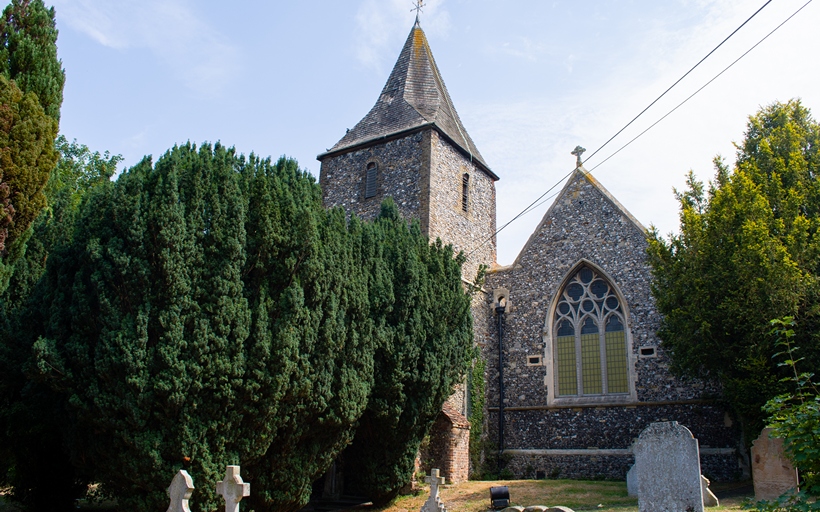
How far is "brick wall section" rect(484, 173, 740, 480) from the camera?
16.7 metres

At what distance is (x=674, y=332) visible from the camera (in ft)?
49.2

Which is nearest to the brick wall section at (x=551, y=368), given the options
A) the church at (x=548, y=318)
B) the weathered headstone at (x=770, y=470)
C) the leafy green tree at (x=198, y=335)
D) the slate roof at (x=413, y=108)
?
the church at (x=548, y=318)

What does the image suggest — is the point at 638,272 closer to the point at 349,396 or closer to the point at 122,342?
the point at 349,396

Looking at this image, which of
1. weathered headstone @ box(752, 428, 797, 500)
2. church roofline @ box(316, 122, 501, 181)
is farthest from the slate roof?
weathered headstone @ box(752, 428, 797, 500)

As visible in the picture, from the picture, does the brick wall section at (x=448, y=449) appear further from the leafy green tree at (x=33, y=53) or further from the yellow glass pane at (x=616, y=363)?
the leafy green tree at (x=33, y=53)

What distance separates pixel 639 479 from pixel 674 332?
23.2ft

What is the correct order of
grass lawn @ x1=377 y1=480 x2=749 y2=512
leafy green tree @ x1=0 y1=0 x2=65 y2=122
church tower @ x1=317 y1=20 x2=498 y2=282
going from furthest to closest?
church tower @ x1=317 y1=20 x2=498 y2=282
grass lawn @ x1=377 y1=480 x2=749 y2=512
leafy green tree @ x1=0 y1=0 x2=65 y2=122

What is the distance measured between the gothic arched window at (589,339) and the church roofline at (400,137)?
5.67 m

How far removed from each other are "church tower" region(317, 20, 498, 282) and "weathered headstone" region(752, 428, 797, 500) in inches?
392

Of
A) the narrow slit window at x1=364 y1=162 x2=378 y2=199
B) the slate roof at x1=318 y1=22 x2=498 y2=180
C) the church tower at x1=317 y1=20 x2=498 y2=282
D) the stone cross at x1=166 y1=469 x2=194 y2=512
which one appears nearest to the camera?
the stone cross at x1=166 y1=469 x2=194 y2=512

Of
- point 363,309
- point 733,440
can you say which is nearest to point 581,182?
point 733,440

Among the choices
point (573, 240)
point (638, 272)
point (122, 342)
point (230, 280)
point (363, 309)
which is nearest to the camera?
point (122, 342)

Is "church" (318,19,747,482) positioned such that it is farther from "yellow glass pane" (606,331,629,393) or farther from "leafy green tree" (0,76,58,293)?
"leafy green tree" (0,76,58,293)

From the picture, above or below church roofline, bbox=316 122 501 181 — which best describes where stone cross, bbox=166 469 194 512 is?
below
